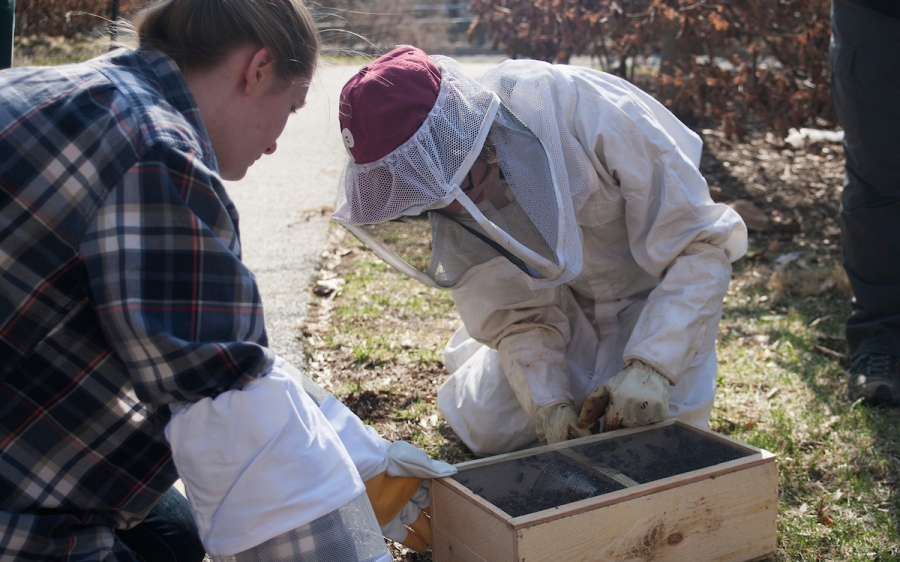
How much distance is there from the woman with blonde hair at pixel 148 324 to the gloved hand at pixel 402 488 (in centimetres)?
58

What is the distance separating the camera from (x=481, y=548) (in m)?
1.92

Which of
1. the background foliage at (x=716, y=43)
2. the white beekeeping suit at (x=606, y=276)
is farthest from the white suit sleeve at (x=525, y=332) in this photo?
the background foliage at (x=716, y=43)

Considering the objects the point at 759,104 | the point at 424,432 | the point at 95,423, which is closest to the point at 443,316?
the point at 424,432

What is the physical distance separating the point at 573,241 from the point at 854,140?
6.78ft

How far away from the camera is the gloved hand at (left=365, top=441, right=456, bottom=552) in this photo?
6.73 feet

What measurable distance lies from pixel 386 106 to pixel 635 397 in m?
1.15

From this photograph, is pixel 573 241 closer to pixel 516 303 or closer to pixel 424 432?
pixel 516 303

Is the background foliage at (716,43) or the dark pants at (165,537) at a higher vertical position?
the background foliage at (716,43)

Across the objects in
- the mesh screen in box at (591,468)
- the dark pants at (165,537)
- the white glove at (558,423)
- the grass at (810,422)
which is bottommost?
the grass at (810,422)

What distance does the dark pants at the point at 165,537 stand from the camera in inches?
74.9

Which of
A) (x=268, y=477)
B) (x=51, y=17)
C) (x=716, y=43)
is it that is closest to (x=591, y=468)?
(x=268, y=477)

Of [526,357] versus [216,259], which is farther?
[526,357]

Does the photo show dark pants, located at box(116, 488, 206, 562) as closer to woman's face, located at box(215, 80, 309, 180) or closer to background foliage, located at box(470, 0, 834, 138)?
woman's face, located at box(215, 80, 309, 180)

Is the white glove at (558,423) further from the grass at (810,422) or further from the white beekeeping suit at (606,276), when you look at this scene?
the grass at (810,422)
